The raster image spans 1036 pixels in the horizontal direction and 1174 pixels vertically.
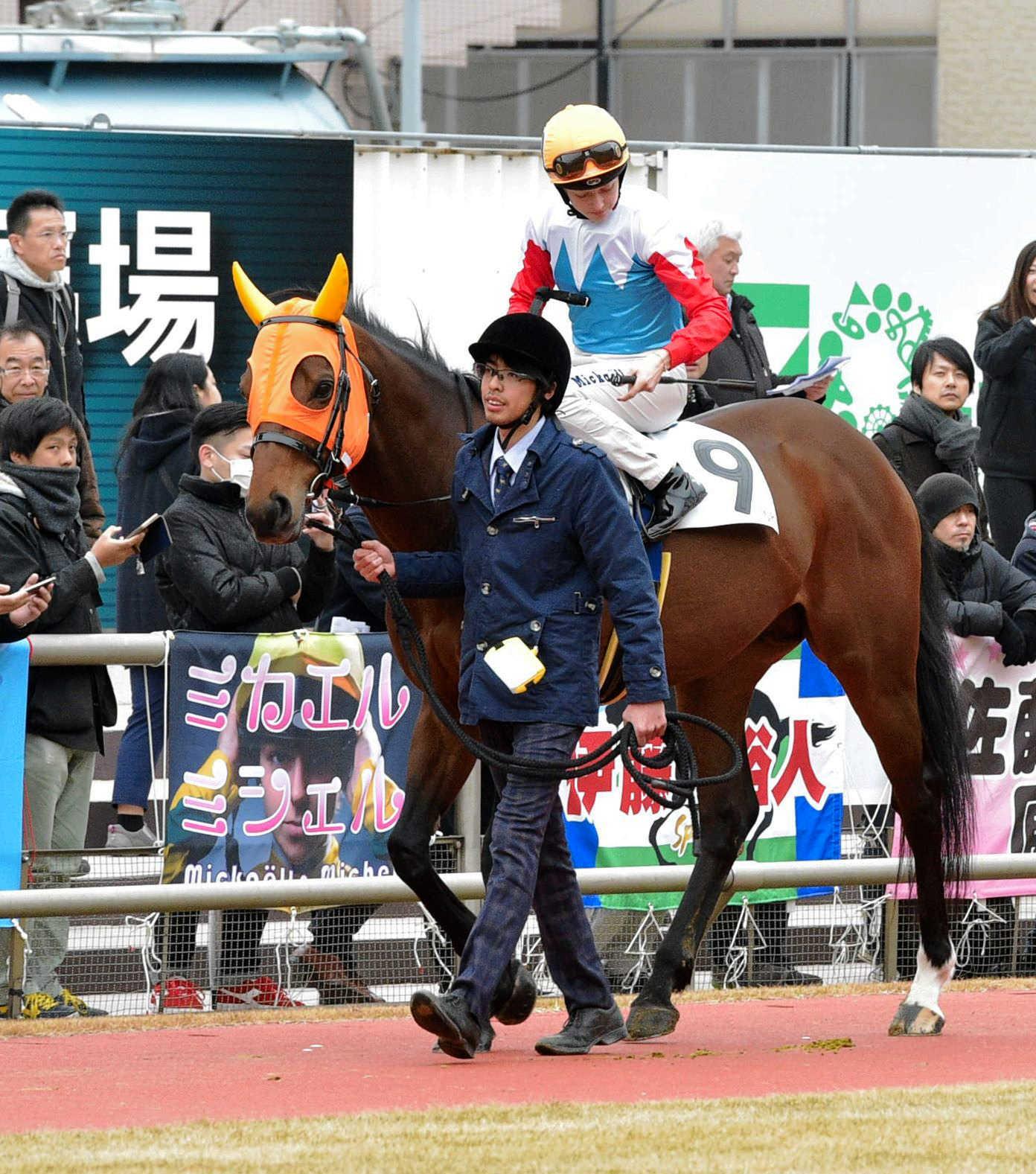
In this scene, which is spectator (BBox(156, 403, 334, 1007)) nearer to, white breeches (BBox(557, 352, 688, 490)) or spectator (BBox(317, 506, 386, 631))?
spectator (BBox(317, 506, 386, 631))

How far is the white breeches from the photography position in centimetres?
675

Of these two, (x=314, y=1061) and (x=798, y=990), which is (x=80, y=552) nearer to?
(x=314, y=1061)

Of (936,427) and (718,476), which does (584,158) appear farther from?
(936,427)

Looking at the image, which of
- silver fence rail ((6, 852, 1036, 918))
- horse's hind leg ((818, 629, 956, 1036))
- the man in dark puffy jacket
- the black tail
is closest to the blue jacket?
silver fence rail ((6, 852, 1036, 918))

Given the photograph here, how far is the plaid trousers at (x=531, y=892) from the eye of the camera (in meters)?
6.06

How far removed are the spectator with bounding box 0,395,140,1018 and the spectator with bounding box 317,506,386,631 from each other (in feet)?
3.12

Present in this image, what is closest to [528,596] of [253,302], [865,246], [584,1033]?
[253,302]

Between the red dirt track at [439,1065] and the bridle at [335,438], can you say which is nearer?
the red dirt track at [439,1065]

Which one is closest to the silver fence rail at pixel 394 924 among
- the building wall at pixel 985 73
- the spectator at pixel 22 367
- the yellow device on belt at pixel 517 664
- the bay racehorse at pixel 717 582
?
the bay racehorse at pixel 717 582

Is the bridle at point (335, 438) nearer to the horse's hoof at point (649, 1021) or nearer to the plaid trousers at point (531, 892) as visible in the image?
the plaid trousers at point (531, 892)

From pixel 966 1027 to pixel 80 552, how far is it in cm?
353

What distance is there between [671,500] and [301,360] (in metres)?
1.34

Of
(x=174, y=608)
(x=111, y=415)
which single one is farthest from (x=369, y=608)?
(x=111, y=415)

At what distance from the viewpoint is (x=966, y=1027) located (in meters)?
7.29
